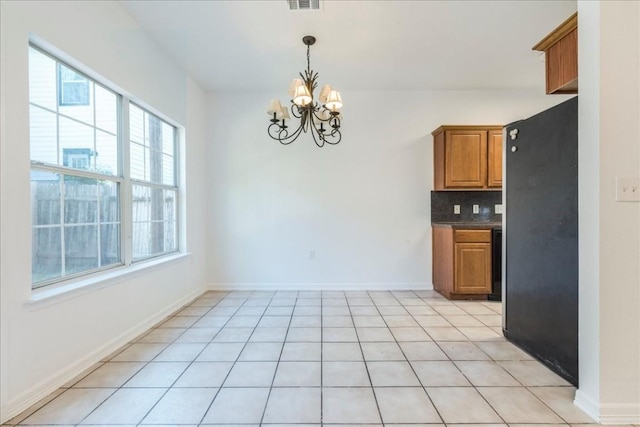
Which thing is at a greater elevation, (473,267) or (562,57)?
(562,57)

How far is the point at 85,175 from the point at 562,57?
134 inches

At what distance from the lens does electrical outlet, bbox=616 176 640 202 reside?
5.16 ft

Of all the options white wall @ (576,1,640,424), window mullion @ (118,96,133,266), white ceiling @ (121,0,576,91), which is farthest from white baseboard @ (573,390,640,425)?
window mullion @ (118,96,133,266)

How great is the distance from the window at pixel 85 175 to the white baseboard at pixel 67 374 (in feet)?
1.93

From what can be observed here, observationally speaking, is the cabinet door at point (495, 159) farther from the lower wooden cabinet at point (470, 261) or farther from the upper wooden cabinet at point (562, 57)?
the upper wooden cabinet at point (562, 57)

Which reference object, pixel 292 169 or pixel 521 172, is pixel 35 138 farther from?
pixel 521 172

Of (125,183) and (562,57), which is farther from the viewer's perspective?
(125,183)

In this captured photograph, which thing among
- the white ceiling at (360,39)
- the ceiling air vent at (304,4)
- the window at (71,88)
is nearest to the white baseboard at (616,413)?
the white ceiling at (360,39)

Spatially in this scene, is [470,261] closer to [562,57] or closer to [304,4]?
[562,57]

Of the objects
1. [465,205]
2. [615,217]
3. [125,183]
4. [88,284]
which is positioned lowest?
[88,284]

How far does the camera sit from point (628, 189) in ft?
5.16

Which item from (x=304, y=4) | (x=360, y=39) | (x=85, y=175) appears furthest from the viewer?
(x=360, y=39)

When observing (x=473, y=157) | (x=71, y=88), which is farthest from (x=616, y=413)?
(x=71, y=88)

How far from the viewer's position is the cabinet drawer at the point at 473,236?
12.4ft
